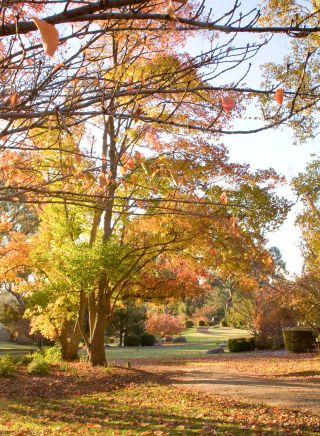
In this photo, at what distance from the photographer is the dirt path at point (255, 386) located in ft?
28.4

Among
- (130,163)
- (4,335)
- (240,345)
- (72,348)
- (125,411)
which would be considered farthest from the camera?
(4,335)

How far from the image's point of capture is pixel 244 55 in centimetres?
301

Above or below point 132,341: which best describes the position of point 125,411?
below

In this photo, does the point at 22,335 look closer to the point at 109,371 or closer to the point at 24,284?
the point at 24,284

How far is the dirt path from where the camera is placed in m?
8.66

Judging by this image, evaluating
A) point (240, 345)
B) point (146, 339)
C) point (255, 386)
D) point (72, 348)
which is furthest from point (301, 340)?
point (146, 339)

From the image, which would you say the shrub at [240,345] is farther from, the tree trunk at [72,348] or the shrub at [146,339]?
the tree trunk at [72,348]

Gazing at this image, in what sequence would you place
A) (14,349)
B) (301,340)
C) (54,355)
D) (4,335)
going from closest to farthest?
(54,355)
(301,340)
(14,349)
(4,335)

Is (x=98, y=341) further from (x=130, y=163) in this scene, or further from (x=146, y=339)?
(x=146, y=339)

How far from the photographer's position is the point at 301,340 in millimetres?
21844

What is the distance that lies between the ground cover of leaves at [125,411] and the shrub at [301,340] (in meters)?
12.1

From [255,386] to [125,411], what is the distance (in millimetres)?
4450

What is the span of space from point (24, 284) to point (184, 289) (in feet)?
18.5

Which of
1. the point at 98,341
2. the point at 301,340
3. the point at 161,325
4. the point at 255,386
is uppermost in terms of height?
the point at 161,325
